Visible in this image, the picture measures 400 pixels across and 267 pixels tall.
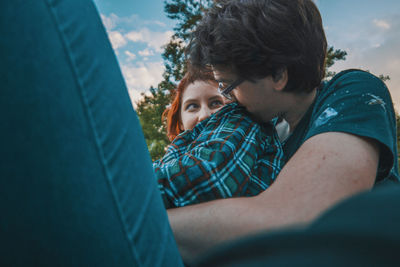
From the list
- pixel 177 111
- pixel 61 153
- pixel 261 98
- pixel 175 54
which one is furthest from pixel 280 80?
pixel 175 54

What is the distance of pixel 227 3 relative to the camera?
5.67 ft

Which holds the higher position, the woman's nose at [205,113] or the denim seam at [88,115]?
the woman's nose at [205,113]

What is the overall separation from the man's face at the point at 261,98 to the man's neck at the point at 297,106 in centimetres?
11

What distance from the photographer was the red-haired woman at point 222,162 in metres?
0.97

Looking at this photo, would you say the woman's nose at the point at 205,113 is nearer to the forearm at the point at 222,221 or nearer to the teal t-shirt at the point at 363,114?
the teal t-shirt at the point at 363,114

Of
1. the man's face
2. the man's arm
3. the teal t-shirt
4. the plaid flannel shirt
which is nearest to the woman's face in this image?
the man's face

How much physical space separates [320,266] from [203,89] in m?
2.29

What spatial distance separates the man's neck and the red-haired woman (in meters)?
0.29

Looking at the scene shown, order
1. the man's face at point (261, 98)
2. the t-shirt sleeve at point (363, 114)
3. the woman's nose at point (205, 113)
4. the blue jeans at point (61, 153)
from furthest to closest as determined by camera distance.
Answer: the woman's nose at point (205, 113), the man's face at point (261, 98), the t-shirt sleeve at point (363, 114), the blue jeans at point (61, 153)

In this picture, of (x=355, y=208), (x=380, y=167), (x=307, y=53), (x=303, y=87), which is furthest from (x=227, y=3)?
(x=355, y=208)

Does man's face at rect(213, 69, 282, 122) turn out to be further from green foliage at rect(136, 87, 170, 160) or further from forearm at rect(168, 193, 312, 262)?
green foliage at rect(136, 87, 170, 160)

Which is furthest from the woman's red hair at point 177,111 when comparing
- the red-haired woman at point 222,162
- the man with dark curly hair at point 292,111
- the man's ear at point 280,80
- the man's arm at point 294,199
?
the man's arm at point 294,199

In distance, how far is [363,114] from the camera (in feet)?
3.28

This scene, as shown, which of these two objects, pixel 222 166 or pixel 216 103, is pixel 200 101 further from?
pixel 222 166
